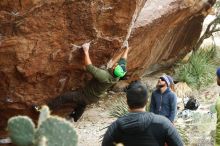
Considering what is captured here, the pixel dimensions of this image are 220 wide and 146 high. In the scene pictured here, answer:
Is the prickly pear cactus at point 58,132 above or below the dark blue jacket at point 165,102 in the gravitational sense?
above

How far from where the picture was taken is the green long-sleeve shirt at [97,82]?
24.9 feet

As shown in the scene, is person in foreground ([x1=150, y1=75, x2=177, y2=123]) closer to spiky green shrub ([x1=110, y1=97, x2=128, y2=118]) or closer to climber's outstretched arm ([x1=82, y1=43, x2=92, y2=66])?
climber's outstretched arm ([x1=82, y1=43, x2=92, y2=66])

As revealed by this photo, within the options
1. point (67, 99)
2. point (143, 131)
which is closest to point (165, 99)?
point (67, 99)

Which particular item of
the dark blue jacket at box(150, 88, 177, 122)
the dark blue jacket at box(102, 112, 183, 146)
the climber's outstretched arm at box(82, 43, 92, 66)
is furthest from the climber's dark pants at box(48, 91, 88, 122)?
the dark blue jacket at box(102, 112, 183, 146)

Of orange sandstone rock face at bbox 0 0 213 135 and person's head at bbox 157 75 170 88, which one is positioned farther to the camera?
person's head at bbox 157 75 170 88

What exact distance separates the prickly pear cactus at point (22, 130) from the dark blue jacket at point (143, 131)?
36.2 inches

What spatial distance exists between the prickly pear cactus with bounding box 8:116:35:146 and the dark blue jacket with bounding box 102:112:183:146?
3.02 feet

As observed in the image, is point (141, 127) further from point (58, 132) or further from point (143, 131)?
point (58, 132)

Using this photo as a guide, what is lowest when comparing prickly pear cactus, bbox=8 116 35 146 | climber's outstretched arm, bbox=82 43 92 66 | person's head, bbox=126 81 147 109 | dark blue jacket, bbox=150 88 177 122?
dark blue jacket, bbox=150 88 177 122

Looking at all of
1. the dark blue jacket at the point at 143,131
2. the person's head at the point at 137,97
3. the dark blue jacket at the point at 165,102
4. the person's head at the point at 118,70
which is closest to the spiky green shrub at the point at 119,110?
the dark blue jacket at the point at 165,102

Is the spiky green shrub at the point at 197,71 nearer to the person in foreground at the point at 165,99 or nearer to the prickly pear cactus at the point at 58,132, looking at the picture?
the person in foreground at the point at 165,99

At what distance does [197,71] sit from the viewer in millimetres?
15680

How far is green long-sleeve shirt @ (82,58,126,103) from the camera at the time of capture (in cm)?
759

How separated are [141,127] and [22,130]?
3.66 feet
